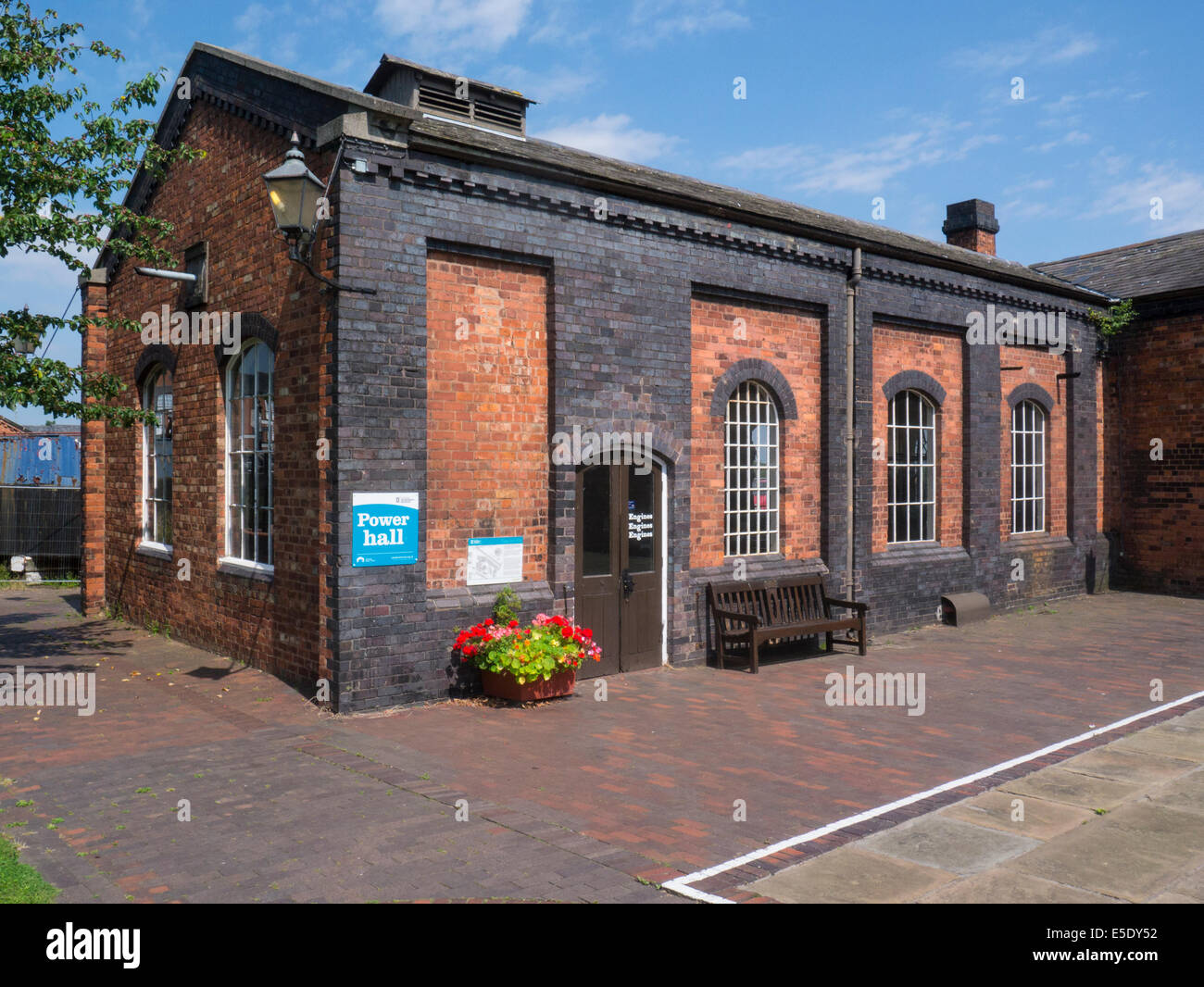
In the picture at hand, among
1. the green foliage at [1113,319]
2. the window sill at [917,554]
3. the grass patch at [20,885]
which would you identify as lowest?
the grass patch at [20,885]

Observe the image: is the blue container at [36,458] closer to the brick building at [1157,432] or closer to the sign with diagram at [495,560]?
the sign with diagram at [495,560]

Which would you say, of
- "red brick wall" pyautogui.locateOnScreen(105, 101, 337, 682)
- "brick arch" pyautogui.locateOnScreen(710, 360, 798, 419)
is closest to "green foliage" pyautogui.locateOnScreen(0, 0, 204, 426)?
"red brick wall" pyautogui.locateOnScreen(105, 101, 337, 682)

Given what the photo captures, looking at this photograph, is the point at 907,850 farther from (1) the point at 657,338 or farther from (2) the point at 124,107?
(2) the point at 124,107

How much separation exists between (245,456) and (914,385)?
910 centimetres

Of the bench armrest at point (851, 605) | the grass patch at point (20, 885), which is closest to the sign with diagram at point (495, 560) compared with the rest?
the bench armrest at point (851, 605)

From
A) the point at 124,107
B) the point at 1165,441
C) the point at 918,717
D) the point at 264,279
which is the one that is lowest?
the point at 918,717

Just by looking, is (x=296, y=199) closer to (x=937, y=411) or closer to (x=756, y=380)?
(x=756, y=380)

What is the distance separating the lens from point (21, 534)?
1931 cm

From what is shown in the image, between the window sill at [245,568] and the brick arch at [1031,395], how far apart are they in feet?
38.8

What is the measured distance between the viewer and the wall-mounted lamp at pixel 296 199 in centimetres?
802

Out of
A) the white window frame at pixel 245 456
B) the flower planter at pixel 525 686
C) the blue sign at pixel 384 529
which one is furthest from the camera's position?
the white window frame at pixel 245 456

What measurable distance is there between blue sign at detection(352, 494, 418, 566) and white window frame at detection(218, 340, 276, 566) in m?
1.76
